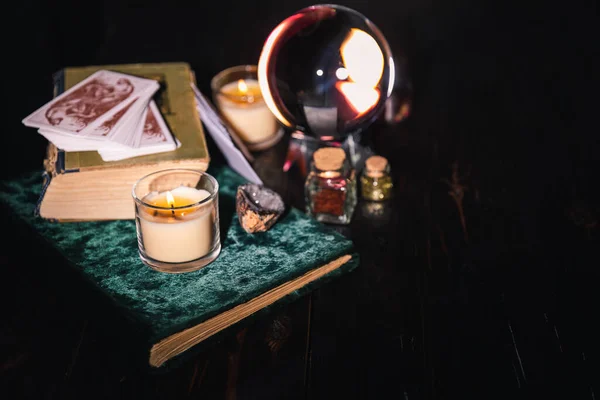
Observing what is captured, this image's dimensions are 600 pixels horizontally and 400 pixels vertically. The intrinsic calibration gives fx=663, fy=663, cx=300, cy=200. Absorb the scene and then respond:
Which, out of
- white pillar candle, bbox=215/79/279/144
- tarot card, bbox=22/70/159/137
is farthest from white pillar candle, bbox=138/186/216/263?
white pillar candle, bbox=215/79/279/144

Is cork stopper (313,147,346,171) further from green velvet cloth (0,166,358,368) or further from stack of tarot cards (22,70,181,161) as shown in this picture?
stack of tarot cards (22,70,181,161)

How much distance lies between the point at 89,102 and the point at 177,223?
0.46 m

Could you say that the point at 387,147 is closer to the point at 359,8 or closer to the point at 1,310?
the point at 359,8

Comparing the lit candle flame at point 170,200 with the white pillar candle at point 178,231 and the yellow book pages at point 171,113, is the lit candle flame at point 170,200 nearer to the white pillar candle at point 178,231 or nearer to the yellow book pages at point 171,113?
the white pillar candle at point 178,231

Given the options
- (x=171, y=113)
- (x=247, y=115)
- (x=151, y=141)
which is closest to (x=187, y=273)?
(x=151, y=141)

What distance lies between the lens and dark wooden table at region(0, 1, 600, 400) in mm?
1043

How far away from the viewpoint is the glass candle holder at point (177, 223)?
3.77ft

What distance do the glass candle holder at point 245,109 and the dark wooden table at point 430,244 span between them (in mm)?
49

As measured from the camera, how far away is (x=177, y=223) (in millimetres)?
1137

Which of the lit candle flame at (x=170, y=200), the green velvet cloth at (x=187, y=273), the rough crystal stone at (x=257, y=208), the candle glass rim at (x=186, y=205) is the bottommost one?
the green velvet cloth at (x=187, y=273)

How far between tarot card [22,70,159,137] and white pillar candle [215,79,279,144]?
23 cm

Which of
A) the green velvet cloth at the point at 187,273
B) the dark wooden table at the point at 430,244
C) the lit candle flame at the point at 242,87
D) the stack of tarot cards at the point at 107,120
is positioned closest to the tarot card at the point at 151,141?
the stack of tarot cards at the point at 107,120

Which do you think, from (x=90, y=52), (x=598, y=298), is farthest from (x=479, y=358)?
(x=90, y=52)

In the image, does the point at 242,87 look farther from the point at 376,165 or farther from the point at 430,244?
the point at 430,244
